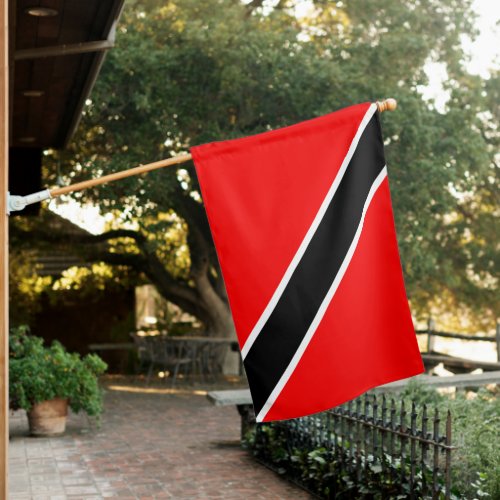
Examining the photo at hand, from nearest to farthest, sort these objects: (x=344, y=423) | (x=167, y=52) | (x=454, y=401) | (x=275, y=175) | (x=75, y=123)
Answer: (x=275, y=175), (x=344, y=423), (x=454, y=401), (x=75, y=123), (x=167, y=52)

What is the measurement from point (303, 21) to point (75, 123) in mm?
10533

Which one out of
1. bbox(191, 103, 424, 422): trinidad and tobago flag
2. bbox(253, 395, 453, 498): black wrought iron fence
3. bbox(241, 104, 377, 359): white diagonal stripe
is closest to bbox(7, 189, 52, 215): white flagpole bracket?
bbox(191, 103, 424, 422): trinidad and tobago flag

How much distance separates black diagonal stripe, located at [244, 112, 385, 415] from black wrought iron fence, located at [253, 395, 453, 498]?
1691 millimetres

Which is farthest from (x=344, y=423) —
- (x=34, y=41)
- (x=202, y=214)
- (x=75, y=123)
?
(x=202, y=214)

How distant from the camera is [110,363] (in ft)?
69.2

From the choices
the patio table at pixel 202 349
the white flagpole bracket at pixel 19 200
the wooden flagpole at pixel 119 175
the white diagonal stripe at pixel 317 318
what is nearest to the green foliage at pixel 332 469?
the white diagonal stripe at pixel 317 318

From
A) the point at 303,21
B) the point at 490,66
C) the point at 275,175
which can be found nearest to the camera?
the point at 275,175

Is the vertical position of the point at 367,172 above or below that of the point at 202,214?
below

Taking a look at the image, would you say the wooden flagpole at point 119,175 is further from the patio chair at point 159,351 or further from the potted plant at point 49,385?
the patio chair at point 159,351

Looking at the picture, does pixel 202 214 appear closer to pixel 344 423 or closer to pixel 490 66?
pixel 490 66

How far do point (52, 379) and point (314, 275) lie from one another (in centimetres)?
666

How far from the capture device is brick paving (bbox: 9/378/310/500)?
7.81 metres

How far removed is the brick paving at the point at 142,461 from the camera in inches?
308

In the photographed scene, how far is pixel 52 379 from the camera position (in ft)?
34.0
